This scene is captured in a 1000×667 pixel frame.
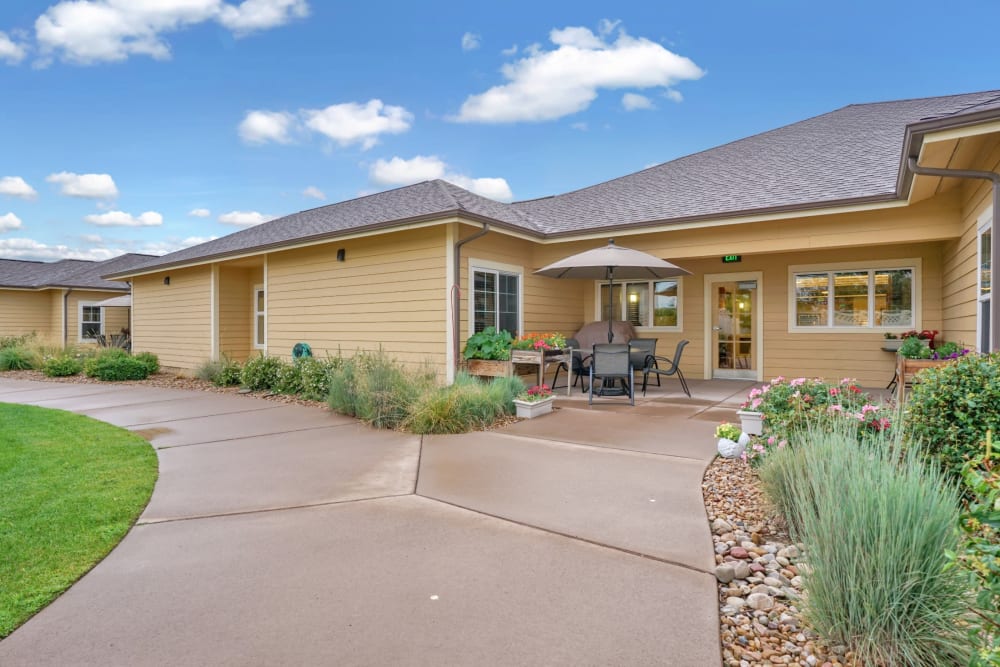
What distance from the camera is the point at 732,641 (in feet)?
6.46

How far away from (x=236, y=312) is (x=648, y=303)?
1003 cm

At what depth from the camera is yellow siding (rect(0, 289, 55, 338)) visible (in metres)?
19.5

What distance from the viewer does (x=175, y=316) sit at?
13953 mm

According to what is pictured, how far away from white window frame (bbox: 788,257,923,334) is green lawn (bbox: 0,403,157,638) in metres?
9.63

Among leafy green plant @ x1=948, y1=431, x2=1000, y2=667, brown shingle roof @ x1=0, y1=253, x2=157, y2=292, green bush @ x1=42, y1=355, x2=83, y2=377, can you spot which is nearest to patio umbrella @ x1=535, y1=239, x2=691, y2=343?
leafy green plant @ x1=948, y1=431, x2=1000, y2=667

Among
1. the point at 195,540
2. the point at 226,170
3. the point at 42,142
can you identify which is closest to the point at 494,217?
the point at 195,540

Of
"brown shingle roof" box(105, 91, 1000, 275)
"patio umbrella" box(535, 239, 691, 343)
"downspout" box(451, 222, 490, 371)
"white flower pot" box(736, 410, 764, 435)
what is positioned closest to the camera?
"white flower pot" box(736, 410, 764, 435)

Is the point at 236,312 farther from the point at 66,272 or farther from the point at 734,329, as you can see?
the point at 66,272

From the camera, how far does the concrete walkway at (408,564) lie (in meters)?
1.94

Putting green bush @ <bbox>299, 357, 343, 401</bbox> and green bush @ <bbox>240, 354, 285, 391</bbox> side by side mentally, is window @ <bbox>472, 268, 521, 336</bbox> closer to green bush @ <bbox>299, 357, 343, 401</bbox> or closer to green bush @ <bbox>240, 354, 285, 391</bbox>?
green bush @ <bbox>299, 357, 343, 401</bbox>

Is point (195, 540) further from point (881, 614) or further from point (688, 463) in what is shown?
point (688, 463)

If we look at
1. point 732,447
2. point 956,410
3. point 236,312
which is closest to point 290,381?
point 236,312

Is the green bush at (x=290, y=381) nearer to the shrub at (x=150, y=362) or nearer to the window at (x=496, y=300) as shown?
the window at (x=496, y=300)

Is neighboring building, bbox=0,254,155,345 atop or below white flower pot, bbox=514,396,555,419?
atop
